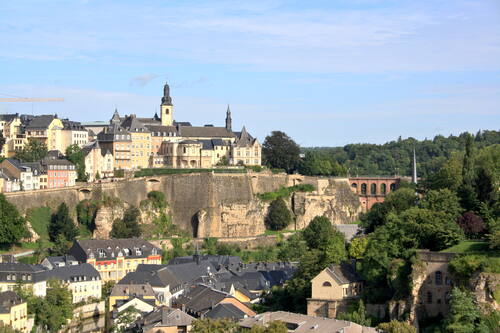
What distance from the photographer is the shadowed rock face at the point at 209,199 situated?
90.1 meters

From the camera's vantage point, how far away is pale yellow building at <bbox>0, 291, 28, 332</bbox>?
5609 centimetres

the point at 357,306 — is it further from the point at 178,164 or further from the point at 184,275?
the point at 178,164

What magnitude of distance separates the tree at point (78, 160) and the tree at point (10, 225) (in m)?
13.6

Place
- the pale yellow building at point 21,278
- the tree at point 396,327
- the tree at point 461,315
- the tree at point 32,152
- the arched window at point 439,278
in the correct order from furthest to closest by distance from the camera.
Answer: the tree at point 32,152 → the pale yellow building at point 21,278 → the arched window at point 439,278 → the tree at point 396,327 → the tree at point 461,315

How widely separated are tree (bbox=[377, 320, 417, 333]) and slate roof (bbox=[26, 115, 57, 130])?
58903mm

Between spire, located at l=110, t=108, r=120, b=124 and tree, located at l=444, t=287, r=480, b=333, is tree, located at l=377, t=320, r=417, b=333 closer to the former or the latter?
tree, located at l=444, t=287, r=480, b=333

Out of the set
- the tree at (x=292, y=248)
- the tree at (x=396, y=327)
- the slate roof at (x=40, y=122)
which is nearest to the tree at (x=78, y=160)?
the slate roof at (x=40, y=122)

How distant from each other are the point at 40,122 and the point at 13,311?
46.8 meters

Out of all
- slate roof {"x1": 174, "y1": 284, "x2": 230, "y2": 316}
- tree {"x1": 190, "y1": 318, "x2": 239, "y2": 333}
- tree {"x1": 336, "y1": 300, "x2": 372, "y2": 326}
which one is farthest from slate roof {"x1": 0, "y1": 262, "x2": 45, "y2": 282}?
tree {"x1": 336, "y1": 300, "x2": 372, "y2": 326}

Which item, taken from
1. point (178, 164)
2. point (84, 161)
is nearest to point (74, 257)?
point (84, 161)

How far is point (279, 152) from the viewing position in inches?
4250

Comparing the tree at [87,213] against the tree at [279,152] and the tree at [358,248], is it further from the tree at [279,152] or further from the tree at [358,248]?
the tree at [358,248]

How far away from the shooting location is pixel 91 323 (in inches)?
2579

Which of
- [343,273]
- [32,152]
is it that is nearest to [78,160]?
[32,152]
